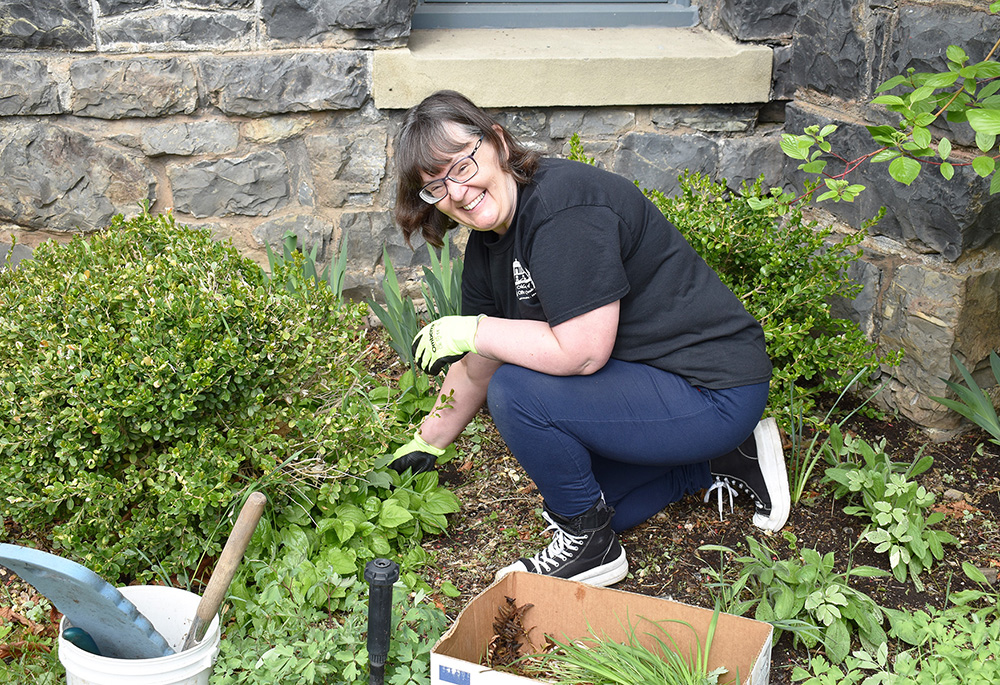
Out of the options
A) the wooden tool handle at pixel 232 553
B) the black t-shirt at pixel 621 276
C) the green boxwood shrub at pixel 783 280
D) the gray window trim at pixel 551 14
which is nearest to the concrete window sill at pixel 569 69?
the gray window trim at pixel 551 14

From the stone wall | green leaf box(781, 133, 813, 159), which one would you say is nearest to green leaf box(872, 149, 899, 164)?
green leaf box(781, 133, 813, 159)

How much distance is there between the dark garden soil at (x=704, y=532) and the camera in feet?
6.75

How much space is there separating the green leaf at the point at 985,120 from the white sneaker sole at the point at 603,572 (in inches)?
48.0

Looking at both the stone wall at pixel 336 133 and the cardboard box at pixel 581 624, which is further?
the stone wall at pixel 336 133

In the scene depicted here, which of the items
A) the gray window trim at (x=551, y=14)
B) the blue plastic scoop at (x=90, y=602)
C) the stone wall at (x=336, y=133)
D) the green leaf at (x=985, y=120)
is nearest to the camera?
the green leaf at (x=985, y=120)

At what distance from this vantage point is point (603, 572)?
2049mm

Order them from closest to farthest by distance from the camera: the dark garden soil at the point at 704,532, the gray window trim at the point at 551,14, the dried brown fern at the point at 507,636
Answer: the dried brown fern at the point at 507,636, the dark garden soil at the point at 704,532, the gray window trim at the point at 551,14

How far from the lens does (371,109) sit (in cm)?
296

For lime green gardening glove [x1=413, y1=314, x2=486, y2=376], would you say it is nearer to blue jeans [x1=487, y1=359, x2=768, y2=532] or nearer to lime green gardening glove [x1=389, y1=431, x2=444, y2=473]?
blue jeans [x1=487, y1=359, x2=768, y2=532]

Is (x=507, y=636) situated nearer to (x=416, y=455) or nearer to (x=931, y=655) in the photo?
(x=416, y=455)

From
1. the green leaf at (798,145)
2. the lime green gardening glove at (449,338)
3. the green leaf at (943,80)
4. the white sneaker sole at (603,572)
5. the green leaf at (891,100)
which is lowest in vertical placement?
the white sneaker sole at (603,572)

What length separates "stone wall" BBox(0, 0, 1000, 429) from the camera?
2498mm

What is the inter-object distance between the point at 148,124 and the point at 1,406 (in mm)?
1363

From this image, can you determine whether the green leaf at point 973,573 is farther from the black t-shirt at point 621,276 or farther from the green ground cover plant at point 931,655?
the black t-shirt at point 621,276
